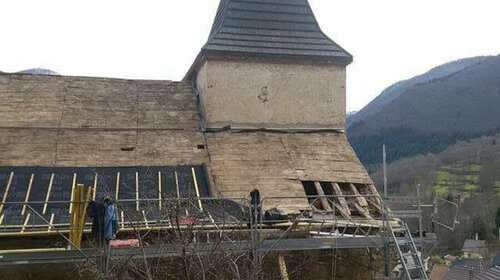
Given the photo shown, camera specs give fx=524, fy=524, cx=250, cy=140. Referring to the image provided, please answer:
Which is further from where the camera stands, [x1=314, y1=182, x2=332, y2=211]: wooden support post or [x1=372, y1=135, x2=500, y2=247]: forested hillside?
[x1=372, y1=135, x2=500, y2=247]: forested hillside

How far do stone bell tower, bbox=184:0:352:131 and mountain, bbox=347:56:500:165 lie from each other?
3665 inches

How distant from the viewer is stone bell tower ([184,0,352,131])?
17250 millimetres

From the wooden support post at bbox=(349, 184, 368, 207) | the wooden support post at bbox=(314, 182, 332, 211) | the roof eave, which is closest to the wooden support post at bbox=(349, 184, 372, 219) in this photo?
the wooden support post at bbox=(349, 184, 368, 207)

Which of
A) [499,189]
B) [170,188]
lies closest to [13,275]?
[170,188]

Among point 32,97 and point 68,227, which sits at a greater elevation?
point 32,97

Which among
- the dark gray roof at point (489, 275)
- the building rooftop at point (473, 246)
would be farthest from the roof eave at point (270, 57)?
the building rooftop at point (473, 246)

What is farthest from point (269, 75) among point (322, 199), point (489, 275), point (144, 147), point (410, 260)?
point (489, 275)

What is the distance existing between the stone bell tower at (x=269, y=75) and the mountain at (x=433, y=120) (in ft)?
305

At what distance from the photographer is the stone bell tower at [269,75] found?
17250 mm

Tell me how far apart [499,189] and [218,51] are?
75.1m

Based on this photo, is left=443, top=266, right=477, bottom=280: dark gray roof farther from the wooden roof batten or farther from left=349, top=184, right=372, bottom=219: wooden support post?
left=349, top=184, right=372, bottom=219: wooden support post

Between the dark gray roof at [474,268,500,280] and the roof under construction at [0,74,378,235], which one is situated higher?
the roof under construction at [0,74,378,235]

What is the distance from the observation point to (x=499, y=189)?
263 ft

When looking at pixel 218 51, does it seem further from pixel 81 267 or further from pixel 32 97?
pixel 81 267
